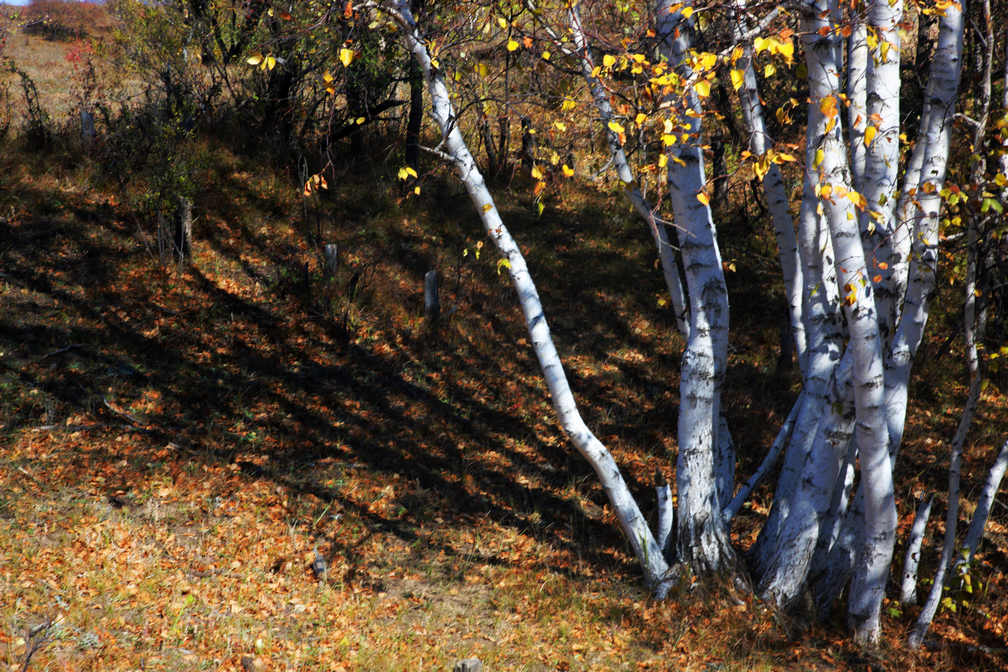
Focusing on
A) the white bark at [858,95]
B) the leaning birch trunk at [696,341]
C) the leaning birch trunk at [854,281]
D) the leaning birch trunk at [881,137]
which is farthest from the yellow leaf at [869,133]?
the leaning birch trunk at [696,341]

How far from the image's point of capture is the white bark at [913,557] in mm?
6156

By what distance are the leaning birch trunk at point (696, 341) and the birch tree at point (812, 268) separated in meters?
0.02

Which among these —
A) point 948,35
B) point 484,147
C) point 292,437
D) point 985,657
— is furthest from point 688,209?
point 484,147

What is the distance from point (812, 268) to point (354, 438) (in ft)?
18.7

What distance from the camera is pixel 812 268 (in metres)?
5.69

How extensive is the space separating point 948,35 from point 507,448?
20.9 feet

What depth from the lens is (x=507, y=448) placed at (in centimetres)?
935

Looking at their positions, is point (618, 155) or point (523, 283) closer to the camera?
point (523, 283)

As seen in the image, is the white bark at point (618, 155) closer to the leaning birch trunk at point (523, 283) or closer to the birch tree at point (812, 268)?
the birch tree at point (812, 268)

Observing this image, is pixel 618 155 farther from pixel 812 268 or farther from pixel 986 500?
pixel 986 500

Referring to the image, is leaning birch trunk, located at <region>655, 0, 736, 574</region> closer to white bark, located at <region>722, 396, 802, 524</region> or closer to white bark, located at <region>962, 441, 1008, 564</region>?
white bark, located at <region>722, 396, 802, 524</region>

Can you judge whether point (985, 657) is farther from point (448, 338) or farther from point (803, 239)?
point (448, 338)

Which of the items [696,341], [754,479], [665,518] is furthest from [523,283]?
[754,479]

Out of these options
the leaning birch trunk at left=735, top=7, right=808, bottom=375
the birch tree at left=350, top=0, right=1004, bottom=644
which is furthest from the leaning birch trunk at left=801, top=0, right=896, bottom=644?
the leaning birch trunk at left=735, top=7, right=808, bottom=375
